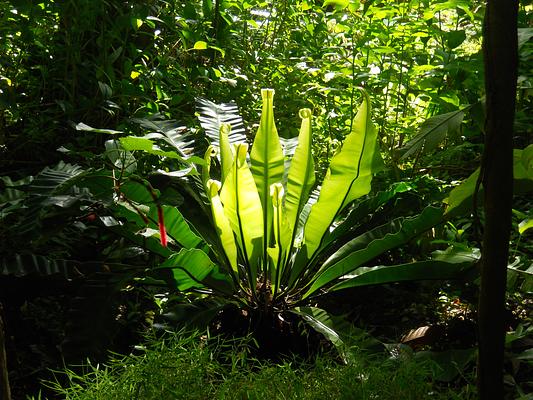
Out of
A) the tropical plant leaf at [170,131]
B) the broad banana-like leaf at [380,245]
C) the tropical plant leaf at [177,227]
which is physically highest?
the tropical plant leaf at [170,131]

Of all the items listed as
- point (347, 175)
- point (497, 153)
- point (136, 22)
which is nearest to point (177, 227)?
point (347, 175)

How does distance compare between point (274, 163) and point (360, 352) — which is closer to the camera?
point (360, 352)

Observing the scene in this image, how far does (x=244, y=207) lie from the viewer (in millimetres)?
2590

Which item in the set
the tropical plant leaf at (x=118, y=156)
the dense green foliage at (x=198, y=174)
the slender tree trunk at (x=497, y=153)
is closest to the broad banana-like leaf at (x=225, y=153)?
the dense green foliage at (x=198, y=174)

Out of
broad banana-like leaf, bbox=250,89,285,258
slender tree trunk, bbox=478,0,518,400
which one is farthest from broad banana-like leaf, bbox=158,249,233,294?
slender tree trunk, bbox=478,0,518,400

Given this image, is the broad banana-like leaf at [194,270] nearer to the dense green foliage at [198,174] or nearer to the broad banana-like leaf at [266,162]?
the dense green foliage at [198,174]

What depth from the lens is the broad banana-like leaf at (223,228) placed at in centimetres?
254

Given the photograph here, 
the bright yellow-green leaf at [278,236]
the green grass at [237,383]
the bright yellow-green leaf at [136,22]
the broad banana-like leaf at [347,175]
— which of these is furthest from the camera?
the bright yellow-green leaf at [136,22]

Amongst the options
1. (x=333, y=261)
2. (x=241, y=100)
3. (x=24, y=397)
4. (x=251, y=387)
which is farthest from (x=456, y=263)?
(x=241, y=100)

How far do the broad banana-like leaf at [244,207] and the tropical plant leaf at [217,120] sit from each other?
65 cm

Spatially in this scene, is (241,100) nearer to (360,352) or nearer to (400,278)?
(400,278)

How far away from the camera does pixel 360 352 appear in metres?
2.17

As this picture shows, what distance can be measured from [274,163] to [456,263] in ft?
2.79

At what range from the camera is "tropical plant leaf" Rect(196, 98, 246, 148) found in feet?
10.7
